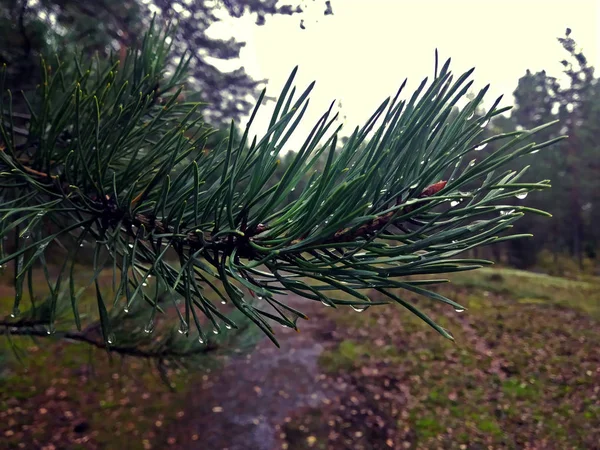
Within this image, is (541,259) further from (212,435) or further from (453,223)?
(453,223)

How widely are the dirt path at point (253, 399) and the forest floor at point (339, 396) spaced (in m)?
0.02

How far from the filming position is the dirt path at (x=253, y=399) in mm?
5133

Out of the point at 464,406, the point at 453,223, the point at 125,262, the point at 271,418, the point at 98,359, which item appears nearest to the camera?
the point at 453,223

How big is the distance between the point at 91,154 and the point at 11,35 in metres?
2.26

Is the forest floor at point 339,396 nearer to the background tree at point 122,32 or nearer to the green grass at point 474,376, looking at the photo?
the green grass at point 474,376

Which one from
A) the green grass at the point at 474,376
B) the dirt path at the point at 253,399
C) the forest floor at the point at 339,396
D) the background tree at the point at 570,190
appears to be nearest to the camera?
the forest floor at the point at 339,396

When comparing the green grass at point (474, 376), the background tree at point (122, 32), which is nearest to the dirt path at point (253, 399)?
the green grass at point (474, 376)

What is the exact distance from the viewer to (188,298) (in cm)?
73

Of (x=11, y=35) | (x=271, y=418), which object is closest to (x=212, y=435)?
(x=271, y=418)

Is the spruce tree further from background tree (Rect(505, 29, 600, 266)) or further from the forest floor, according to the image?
background tree (Rect(505, 29, 600, 266))

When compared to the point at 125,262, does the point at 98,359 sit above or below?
below

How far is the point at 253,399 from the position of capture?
6.16m

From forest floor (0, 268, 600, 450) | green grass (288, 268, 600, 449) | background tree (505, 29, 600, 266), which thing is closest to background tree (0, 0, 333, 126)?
forest floor (0, 268, 600, 450)

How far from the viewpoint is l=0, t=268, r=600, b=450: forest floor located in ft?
16.5
